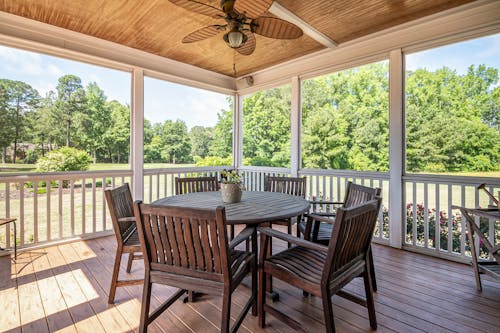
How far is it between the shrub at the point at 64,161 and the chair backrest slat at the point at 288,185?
8.83ft

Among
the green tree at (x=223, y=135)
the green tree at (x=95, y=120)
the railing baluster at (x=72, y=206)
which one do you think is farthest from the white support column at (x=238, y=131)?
the railing baluster at (x=72, y=206)

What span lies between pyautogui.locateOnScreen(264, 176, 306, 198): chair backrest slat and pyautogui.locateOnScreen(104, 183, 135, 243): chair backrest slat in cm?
172

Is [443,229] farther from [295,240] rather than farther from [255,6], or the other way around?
[255,6]

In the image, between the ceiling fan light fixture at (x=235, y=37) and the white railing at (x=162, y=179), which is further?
the white railing at (x=162, y=179)

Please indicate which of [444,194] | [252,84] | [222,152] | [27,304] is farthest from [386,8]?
[27,304]

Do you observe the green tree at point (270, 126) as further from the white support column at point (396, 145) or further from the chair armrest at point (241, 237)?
the chair armrest at point (241, 237)

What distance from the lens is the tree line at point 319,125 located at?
127 inches

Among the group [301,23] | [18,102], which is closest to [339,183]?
[301,23]

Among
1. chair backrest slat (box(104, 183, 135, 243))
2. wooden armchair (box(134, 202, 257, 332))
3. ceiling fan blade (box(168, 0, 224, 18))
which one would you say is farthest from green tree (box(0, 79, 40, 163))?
wooden armchair (box(134, 202, 257, 332))

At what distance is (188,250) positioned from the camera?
137 centimetres

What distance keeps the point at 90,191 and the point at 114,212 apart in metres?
2.39

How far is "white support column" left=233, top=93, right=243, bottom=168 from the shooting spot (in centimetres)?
542

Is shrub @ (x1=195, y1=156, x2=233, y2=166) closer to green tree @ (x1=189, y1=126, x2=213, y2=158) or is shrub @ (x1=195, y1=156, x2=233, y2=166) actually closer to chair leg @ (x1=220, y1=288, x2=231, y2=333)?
green tree @ (x1=189, y1=126, x2=213, y2=158)

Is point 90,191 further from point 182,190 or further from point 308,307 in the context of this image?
point 308,307
